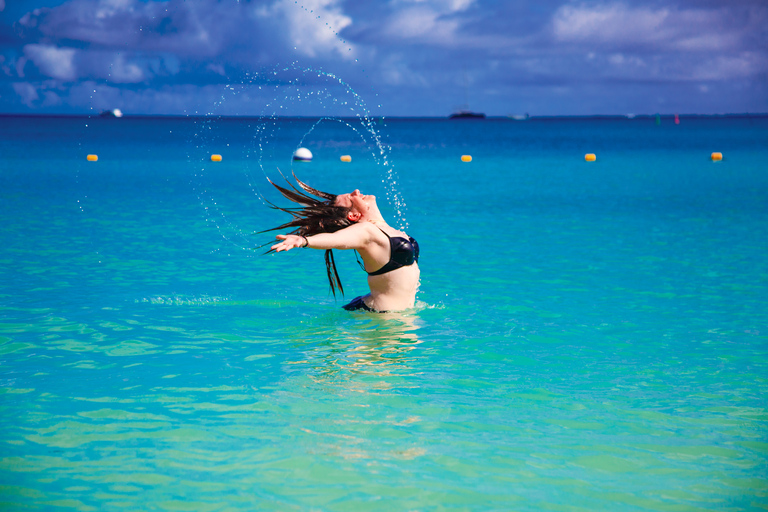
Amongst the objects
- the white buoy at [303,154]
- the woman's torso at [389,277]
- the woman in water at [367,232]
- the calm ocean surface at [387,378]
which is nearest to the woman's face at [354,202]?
the woman in water at [367,232]

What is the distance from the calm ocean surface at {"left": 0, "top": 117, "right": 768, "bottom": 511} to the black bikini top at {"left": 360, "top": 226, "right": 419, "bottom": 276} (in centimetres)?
83

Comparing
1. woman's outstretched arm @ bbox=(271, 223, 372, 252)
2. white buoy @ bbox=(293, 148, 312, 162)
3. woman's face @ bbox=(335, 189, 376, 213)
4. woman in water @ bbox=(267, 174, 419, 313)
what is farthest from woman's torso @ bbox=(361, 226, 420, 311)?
white buoy @ bbox=(293, 148, 312, 162)

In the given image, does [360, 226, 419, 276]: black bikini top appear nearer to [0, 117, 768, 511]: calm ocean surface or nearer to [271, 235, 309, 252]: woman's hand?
[0, 117, 768, 511]: calm ocean surface

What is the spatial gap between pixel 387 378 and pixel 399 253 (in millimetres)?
1849

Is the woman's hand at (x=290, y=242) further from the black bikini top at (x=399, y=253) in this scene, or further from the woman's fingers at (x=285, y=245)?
the black bikini top at (x=399, y=253)

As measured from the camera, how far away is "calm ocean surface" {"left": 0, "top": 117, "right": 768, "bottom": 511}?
5.07 m

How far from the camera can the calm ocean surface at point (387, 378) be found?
507 centimetres

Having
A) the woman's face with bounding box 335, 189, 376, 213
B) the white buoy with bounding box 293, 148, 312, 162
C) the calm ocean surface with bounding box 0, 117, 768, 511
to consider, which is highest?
the white buoy with bounding box 293, 148, 312, 162

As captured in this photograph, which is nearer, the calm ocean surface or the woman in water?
the calm ocean surface

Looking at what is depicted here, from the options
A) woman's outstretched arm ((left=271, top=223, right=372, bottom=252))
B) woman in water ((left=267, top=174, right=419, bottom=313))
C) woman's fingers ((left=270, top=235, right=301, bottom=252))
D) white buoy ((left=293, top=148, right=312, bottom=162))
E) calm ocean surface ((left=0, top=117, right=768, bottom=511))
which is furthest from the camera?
white buoy ((left=293, top=148, right=312, bottom=162))

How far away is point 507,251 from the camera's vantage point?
15805 mm

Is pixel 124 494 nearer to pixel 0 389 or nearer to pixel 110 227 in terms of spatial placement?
pixel 0 389

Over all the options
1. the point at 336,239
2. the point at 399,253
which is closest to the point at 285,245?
the point at 336,239

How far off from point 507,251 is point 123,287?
8103 mm
